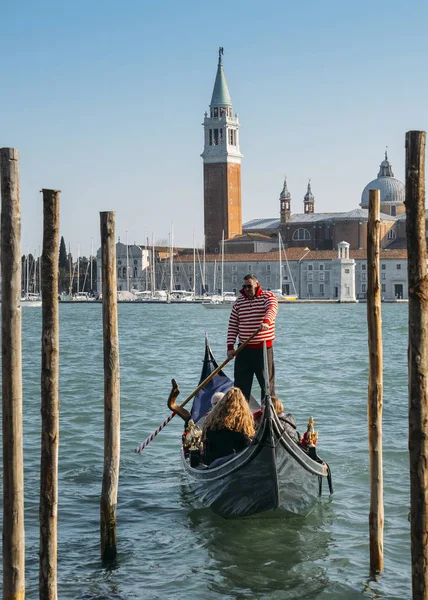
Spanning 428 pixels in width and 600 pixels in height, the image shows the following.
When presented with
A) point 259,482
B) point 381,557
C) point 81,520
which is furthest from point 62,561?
point 381,557

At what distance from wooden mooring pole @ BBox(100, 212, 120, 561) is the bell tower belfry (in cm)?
5193

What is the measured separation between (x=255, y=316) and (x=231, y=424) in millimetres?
1064

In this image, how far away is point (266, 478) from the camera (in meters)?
4.96

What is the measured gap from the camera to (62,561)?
15.6 ft

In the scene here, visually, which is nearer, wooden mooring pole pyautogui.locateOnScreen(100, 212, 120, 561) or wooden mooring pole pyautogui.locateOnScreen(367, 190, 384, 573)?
wooden mooring pole pyautogui.locateOnScreen(367, 190, 384, 573)

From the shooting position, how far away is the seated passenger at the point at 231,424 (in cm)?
498

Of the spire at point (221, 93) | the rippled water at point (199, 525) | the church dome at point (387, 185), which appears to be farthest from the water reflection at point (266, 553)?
the spire at point (221, 93)

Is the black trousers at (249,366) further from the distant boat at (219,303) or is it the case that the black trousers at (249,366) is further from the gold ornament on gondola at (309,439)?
the distant boat at (219,303)

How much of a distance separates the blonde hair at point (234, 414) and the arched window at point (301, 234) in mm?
54518

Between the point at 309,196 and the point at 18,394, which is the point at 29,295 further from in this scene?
the point at 18,394

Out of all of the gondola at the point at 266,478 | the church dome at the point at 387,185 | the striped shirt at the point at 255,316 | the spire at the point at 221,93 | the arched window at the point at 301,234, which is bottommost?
the gondola at the point at 266,478

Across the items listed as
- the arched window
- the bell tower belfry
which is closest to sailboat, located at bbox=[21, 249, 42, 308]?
the bell tower belfry

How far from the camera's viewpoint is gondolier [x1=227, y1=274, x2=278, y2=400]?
5.86 meters

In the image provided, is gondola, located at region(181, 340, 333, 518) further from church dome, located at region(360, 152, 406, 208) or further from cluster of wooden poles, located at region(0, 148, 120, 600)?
church dome, located at region(360, 152, 406, 208)
